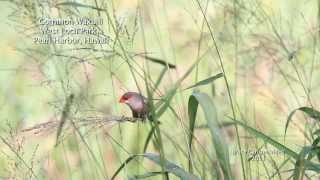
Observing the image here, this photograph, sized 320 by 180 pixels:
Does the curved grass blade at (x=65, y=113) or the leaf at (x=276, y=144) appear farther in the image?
the curved grass blade at (x=65, y=113)

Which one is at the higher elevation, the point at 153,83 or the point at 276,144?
the point at 153,83

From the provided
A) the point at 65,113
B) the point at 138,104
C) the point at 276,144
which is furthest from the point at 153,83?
the point at 276,144

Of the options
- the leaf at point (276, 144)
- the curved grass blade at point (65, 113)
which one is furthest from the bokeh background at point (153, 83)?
the leaf at point (276, 144)

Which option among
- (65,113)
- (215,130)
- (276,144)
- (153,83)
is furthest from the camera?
(153,83)

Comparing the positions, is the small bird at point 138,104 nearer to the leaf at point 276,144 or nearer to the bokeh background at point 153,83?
the bokeh background at point 153,83

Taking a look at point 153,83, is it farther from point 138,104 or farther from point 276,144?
point 276,144

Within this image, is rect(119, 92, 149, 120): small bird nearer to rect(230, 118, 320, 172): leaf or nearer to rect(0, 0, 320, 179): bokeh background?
rect(0, 0, 320, 179): bokeh background

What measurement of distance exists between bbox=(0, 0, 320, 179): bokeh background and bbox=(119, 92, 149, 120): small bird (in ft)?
0.09

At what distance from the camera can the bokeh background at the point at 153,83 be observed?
57.6 inches

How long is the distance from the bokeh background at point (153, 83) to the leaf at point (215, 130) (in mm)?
171

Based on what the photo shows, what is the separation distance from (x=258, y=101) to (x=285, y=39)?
0.32m

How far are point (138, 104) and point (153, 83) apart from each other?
0.47 ft

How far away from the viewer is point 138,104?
1409 millimetres

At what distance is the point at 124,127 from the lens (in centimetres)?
202
